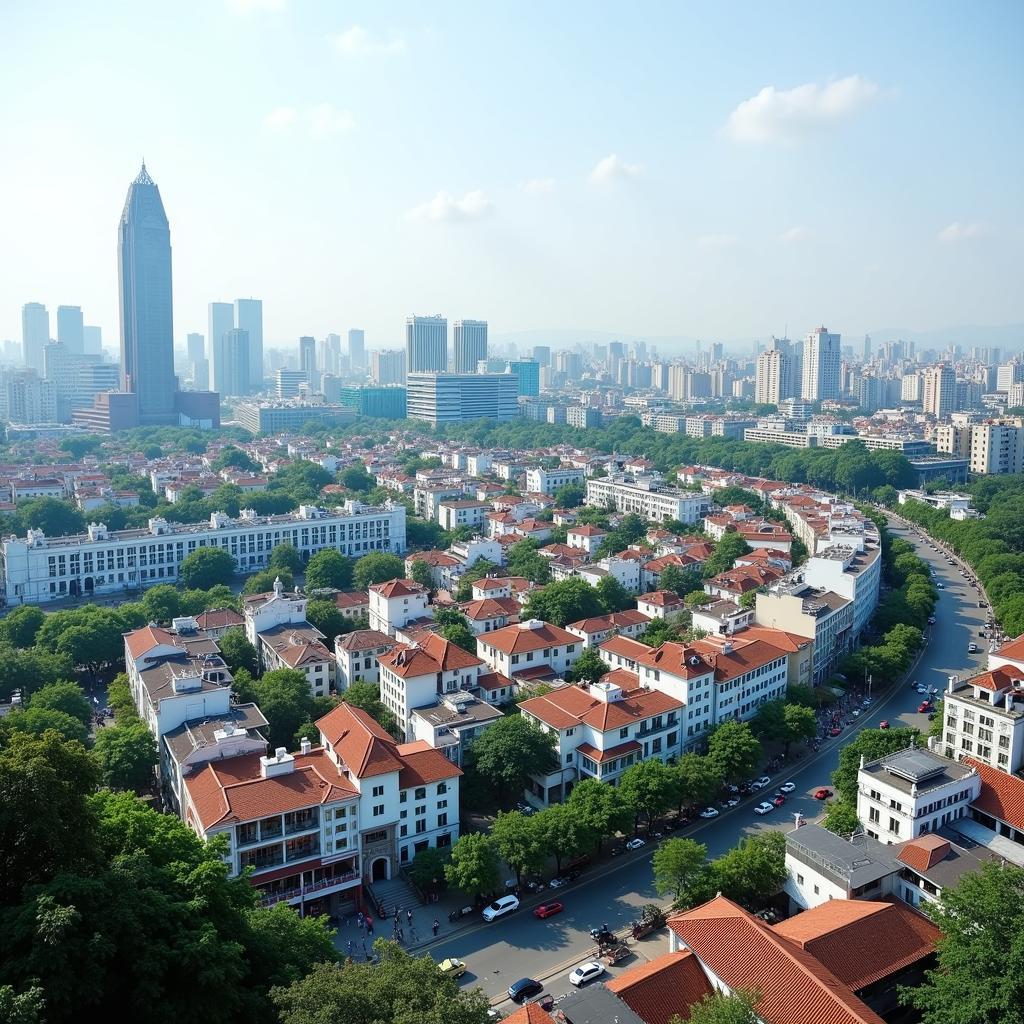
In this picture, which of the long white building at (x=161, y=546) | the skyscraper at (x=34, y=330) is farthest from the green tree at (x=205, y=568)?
the skyscraper at (x=34, y=330)

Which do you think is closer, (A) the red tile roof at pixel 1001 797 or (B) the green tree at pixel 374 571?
(A) the red tile roof at pixel 1001 797

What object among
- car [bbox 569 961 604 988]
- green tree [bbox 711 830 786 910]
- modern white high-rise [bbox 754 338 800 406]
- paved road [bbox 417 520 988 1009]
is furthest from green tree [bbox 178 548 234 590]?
modern white high-rise [bbox 754 338 800 406]

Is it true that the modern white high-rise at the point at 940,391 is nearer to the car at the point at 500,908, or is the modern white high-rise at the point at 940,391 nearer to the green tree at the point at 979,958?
the green tree at the point at 979,958

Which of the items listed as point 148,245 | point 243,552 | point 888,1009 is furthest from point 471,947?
point 148,245

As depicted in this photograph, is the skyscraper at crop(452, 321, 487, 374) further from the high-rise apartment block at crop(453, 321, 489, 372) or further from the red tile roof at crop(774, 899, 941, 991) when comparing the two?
the red tile roof at crop(774, 899, 941, 991)

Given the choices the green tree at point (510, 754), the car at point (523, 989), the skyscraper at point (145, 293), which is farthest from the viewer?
the skyscraper at point (145, 293)
